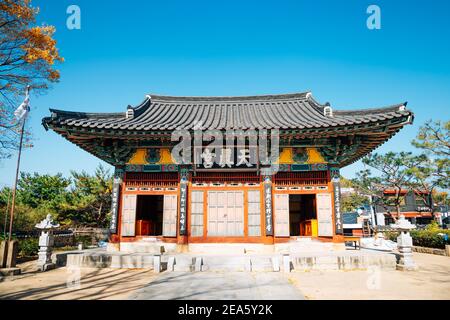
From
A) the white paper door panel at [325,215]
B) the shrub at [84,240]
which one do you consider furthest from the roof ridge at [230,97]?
the shrub at [84,240]

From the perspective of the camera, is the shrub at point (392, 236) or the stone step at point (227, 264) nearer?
the stone step at point (227, 264)

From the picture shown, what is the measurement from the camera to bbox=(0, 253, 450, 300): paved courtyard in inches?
251

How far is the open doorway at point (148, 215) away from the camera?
40.8 ft

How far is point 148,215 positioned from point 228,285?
941 cm

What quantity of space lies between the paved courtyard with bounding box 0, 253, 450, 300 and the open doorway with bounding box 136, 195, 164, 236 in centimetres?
310

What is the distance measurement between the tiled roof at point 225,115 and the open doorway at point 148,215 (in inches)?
148

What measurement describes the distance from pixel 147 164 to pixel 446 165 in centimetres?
2661

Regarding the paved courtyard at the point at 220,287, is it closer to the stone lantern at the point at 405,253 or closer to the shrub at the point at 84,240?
the stone lantern at the point at 405,253

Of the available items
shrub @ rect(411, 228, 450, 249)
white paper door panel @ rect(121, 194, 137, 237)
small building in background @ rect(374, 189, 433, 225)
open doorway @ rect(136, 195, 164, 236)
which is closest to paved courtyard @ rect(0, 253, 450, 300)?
white paper door panel @ rect(121, 194, 137, 237)

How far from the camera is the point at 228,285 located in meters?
7.27

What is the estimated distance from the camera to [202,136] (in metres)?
10.8

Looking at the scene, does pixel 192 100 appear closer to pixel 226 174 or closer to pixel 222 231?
pixel 226 174

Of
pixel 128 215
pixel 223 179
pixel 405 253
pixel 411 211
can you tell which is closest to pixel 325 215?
pixel 405 253

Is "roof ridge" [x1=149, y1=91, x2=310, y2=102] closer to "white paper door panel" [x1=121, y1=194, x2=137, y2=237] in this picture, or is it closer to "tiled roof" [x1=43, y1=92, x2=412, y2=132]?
"tiled roof" [x1=43, y1=92, x2=412, y2=132]
